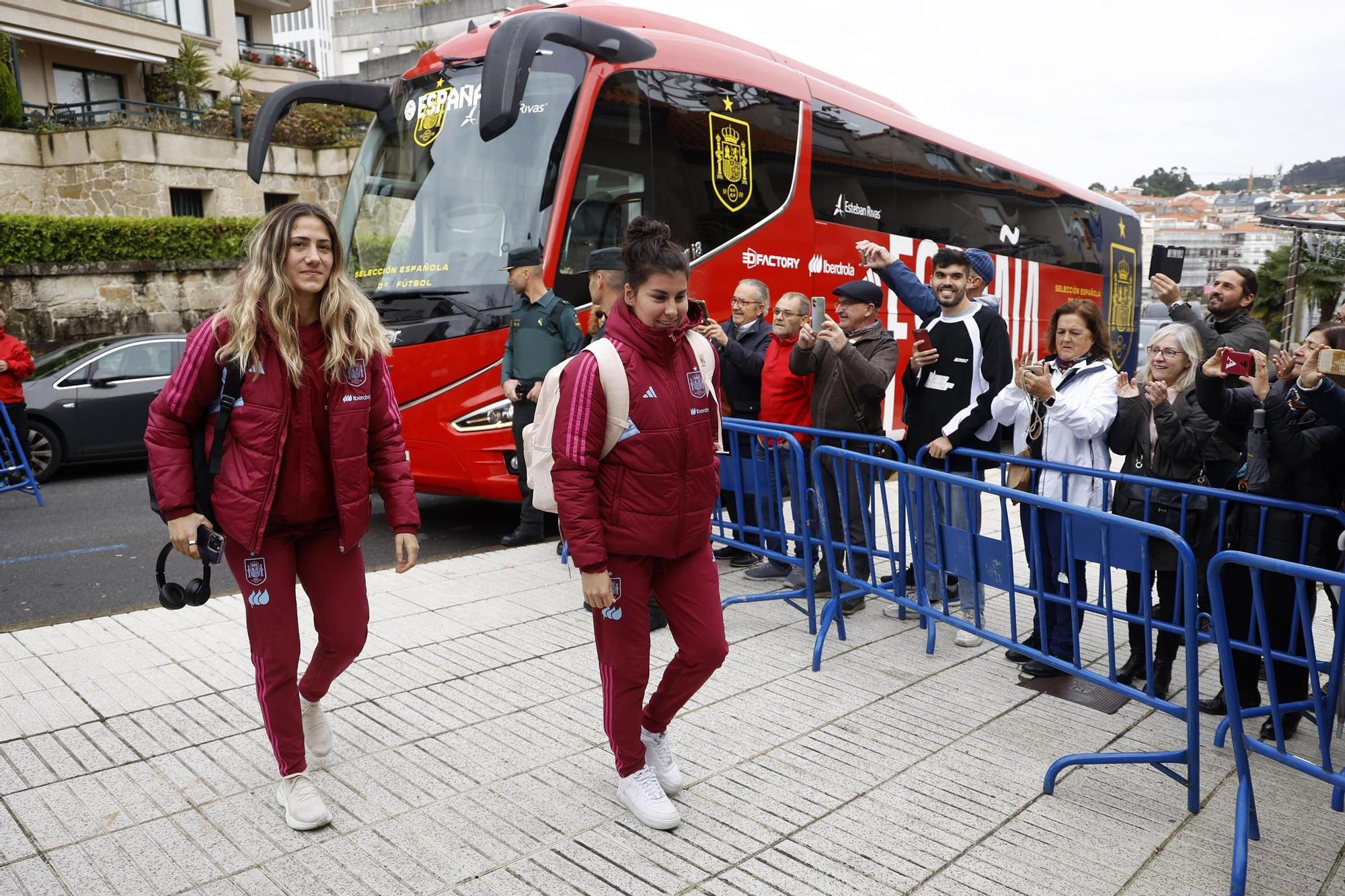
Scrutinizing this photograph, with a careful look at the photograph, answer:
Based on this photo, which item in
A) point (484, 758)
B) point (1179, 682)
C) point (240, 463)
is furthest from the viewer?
point (1179, 682)

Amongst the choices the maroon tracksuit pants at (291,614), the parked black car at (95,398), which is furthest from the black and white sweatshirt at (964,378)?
the parked black car at (95,398)

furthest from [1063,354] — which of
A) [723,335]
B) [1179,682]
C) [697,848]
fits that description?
[697,848]

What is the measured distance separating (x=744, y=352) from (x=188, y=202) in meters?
20.1

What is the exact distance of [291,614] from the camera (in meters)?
3.12

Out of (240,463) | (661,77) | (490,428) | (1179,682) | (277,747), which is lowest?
(1179,682)

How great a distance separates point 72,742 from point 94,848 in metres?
0.89

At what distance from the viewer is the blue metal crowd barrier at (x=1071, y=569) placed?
10.4 feet

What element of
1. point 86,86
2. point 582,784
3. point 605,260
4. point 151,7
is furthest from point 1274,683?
point 151,7

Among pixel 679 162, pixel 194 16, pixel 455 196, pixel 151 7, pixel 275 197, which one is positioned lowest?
pixel 455 196

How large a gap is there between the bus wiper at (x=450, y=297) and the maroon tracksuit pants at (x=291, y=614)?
3795 mm

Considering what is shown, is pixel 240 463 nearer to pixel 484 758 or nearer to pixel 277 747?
pixel 277 747

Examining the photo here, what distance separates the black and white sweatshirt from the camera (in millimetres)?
5203

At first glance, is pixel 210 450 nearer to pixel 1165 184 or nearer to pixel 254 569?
pixel 254 569

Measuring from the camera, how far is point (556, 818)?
322 centimetres
